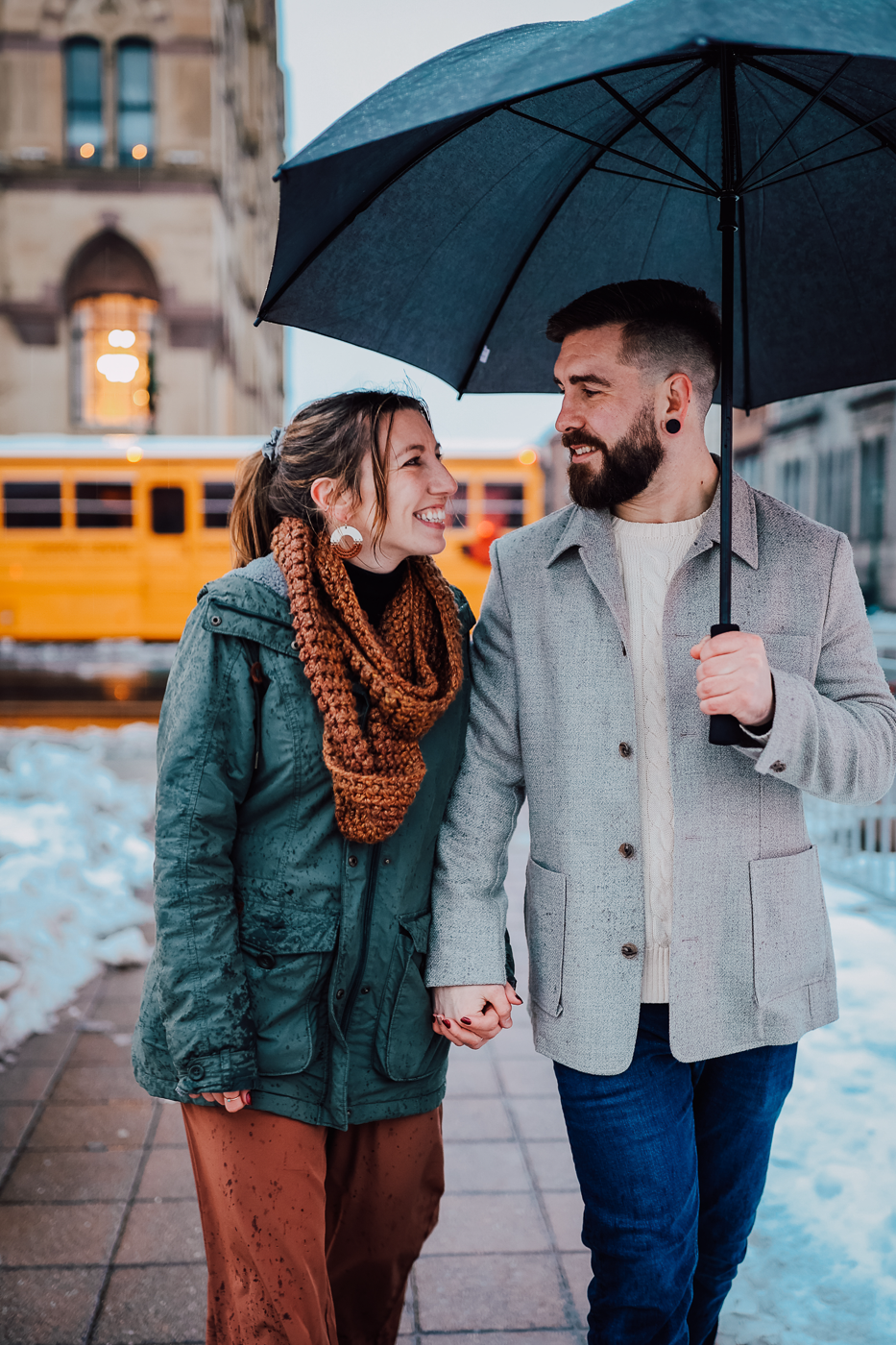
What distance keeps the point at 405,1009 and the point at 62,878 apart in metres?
4.19

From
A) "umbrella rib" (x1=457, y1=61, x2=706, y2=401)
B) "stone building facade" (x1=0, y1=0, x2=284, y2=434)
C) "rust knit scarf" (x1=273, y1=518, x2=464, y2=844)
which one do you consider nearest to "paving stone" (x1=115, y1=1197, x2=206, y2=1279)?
"rust knit scarf" (x1=273, y1=518, x2=464, y2=844)

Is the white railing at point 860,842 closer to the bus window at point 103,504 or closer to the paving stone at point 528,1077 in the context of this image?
the paving stone at point 528,1077

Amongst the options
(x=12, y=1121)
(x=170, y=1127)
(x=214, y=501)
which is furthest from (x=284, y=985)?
(x=214, y=501)

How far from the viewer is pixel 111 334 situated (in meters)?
22.3

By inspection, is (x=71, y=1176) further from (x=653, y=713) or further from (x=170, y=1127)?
(x=653, y=713)

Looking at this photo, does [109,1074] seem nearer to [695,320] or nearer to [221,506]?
[695,320]

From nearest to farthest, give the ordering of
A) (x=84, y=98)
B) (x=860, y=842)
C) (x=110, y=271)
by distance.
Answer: (x=860, y=842), (x=84, y=98), (x=110, y=271)

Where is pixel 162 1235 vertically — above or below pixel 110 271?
below

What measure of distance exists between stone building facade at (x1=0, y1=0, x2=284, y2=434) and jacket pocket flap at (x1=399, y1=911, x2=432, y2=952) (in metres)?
21.1

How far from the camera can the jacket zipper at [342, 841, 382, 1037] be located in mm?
2166

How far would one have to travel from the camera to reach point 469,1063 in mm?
4332

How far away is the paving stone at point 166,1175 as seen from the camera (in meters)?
3.35

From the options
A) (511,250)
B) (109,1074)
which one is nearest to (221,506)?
(109,1074)

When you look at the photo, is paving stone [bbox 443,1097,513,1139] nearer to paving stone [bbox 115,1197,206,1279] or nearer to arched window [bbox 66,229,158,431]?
paving stone [bbox 115,1197,206,1279]
